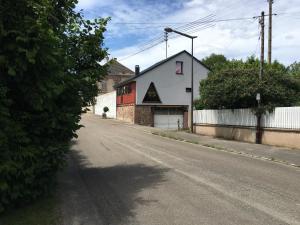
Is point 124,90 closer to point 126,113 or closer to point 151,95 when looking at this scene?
point 126,113

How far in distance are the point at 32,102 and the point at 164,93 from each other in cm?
3956

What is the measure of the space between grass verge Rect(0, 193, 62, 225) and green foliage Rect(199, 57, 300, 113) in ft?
52.5

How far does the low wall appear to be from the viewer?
20078mm

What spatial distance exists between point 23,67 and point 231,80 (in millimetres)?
18927

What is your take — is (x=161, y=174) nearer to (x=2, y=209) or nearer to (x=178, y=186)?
(x=178, y=186)

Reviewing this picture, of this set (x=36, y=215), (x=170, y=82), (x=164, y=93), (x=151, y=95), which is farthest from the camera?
(x=170, y=82)

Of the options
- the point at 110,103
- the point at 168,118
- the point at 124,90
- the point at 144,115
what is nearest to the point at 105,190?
the point at 144,115

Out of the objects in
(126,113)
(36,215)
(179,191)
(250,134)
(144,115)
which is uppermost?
(126,113)

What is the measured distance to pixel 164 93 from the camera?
47.6m

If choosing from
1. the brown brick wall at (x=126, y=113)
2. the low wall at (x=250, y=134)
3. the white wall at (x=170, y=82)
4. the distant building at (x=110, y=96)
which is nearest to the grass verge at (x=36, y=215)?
the low wall at (x=250, y=134)

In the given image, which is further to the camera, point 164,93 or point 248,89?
point 164,93

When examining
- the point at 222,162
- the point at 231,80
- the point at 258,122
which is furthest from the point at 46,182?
the point at 231,80

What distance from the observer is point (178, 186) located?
10.2 m

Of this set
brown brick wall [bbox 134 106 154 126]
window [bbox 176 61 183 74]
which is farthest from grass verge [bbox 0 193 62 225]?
window [bbox 176 61 183 74]
